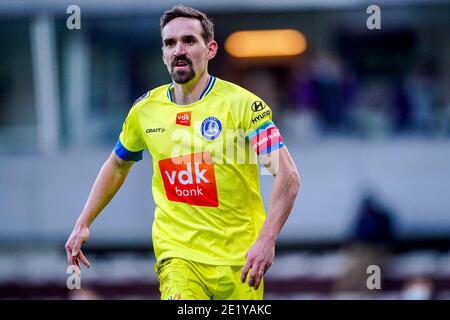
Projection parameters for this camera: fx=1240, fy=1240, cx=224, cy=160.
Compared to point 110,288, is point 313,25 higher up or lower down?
higher up

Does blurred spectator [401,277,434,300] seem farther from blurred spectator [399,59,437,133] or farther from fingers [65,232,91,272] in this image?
fingers [65,232,91,272]

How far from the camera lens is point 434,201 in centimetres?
1753

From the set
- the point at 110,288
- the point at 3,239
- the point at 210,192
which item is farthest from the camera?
the point at 3,239

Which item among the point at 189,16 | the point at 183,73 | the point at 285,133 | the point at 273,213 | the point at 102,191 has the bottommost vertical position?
the point at 273,213

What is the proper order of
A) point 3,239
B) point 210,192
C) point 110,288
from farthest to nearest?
point 3,239
point 110,288
point 210,192

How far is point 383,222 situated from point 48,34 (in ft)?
18.0

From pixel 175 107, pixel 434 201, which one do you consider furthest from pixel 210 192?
pixel 434 201

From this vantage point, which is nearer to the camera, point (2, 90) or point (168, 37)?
point (168, 37)

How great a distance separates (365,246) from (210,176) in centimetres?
840

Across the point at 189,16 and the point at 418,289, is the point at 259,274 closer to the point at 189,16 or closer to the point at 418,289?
the point at 189,16

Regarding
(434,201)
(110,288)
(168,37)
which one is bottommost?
(110,288)

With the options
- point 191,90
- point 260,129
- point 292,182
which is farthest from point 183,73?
point 292,182

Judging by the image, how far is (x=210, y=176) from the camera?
27.4 feet

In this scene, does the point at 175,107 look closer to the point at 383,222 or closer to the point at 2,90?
the point at 383,222
